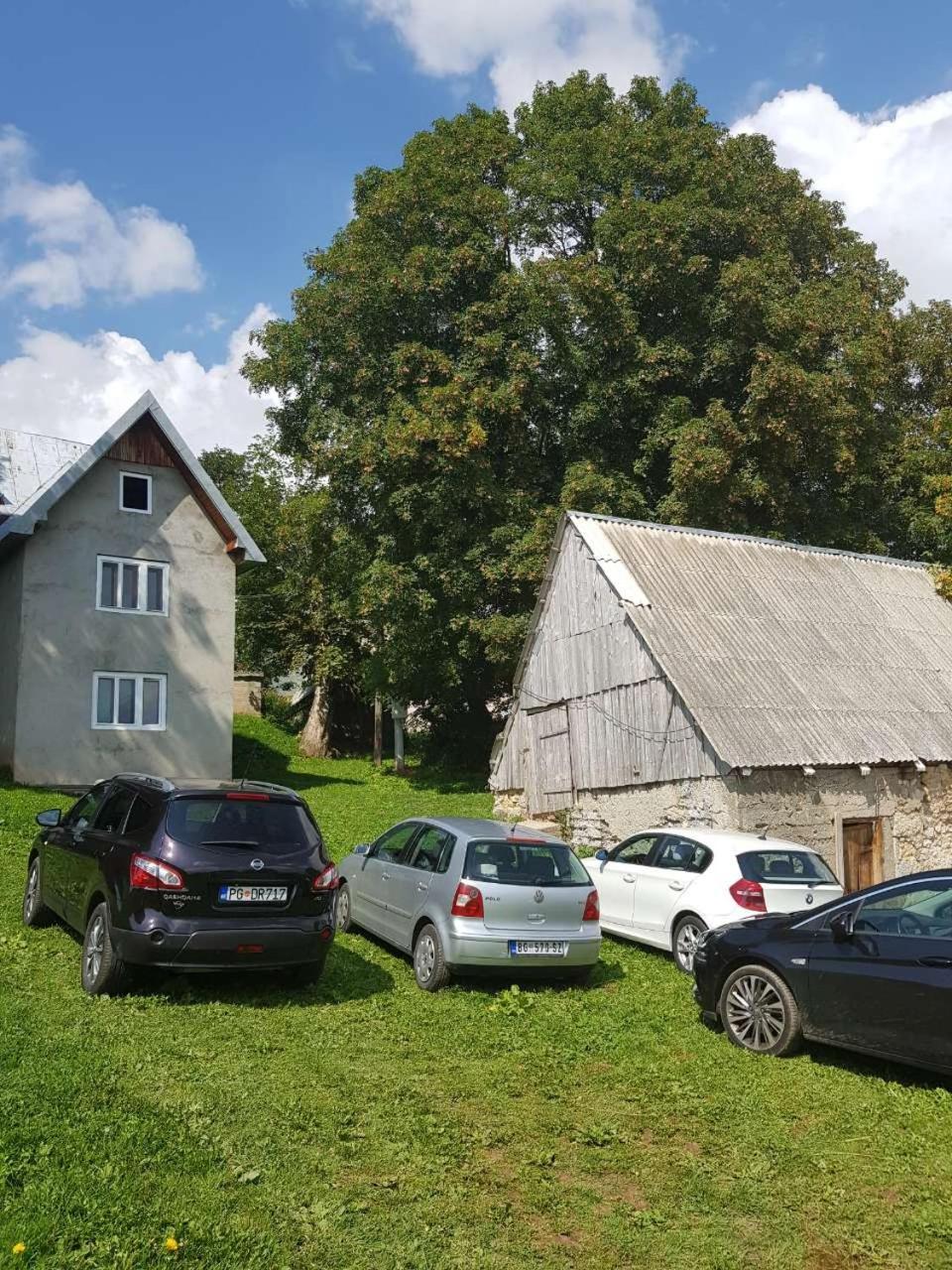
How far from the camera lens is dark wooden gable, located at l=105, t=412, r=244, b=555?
79.0 ft

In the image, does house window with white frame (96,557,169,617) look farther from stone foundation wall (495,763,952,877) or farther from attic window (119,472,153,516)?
stone foundation wall (495,763,952,877)

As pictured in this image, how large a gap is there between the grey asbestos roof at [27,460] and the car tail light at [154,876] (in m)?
20.5

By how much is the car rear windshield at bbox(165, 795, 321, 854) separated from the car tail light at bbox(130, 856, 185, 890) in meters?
0.26

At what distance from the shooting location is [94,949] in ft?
27.4

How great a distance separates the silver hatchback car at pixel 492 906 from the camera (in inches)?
370

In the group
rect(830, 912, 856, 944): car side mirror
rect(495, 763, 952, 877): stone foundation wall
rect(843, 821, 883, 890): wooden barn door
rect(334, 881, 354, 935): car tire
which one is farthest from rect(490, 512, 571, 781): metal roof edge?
rect(830, 912, 856, 944): car side mirror

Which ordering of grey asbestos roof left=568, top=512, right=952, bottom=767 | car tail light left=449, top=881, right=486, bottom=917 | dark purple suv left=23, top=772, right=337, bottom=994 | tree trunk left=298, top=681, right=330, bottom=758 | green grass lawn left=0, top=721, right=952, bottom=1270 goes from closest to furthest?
1. green grass lawn left=0, top=721, right=952, bottom=1270
2. dark purple suv left=23, top=772, right=337, bottom=994
3. car tail light left=449, top=881, right=486, bottom=917
4. grey asbestos roof left=568, top=512, right=952, bottom=767
5. tree trunk left=298, top=681, right=330, bottom=758

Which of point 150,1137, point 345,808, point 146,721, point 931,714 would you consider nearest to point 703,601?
point 931,714

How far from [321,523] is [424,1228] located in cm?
2572

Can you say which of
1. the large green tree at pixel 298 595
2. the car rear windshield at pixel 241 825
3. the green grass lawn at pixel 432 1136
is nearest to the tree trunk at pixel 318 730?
the large green tree at pixel 298 595

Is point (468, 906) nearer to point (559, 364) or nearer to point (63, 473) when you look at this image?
point (63, 473)

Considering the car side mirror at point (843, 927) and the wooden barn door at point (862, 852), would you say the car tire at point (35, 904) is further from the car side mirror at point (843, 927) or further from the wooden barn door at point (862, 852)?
the wooden barn door at point (862, 852)

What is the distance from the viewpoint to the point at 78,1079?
19.8ft

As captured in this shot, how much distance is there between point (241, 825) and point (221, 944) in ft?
3.19
